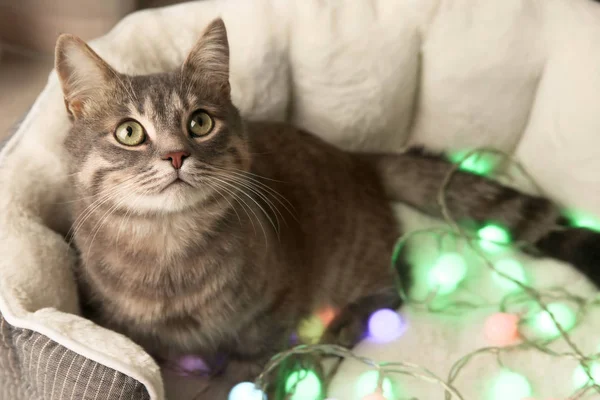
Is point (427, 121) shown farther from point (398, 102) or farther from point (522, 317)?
point (522, 317)

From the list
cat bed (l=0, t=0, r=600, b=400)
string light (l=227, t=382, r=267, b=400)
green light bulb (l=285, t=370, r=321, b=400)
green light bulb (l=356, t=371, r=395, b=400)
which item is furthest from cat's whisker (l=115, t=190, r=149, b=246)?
green light bulb (l=356, t=371, r=395, b=400)

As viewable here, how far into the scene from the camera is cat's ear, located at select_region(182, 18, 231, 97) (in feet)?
3.90

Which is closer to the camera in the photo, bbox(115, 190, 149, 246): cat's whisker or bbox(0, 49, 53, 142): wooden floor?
bbox(115, 190, 149, 246): cat's whisker

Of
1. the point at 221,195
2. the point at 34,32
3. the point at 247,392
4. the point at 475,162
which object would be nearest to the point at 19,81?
the point at 34,32

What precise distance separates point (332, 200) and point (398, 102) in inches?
18.3

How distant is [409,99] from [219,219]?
2.95 feet

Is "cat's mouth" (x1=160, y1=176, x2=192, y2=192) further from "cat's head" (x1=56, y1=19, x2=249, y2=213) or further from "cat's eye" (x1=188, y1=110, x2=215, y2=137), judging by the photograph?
"cat's eye" (x1=188, y1=110, x2=215, y2=137)

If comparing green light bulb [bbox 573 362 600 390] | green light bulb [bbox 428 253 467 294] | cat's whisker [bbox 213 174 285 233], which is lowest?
green light bulb [bbox 573 362 600 390]

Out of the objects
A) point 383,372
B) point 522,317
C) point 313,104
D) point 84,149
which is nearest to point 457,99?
point 313,104

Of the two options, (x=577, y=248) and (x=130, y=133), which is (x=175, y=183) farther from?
(x=577, y=248)

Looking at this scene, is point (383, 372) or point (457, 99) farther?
point (457, 99)

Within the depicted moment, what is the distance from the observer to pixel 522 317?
154 cm

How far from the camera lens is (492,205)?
5.28 ft

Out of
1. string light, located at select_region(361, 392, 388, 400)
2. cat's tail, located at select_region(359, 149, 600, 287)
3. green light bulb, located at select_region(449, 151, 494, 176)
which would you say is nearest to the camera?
string light, located at select_region(361, 392, 388, 400)
